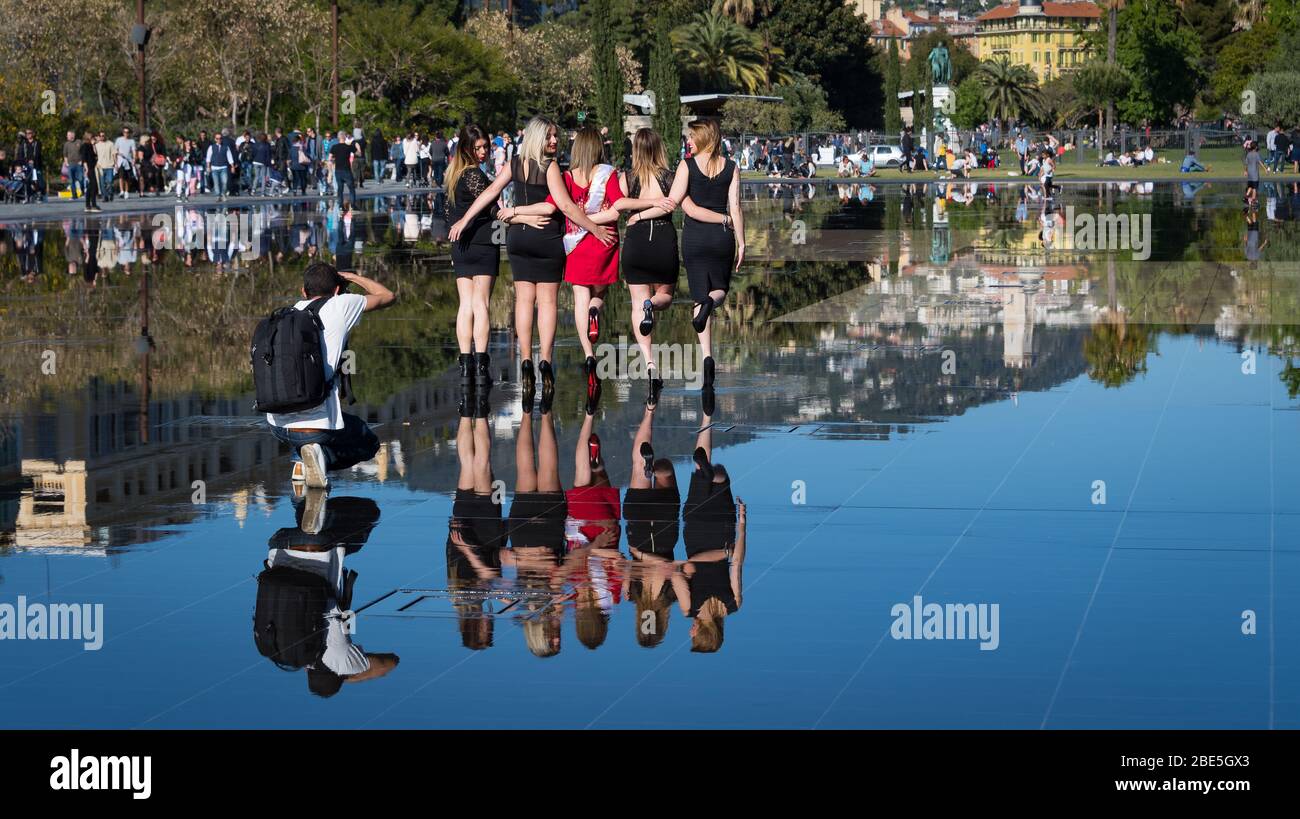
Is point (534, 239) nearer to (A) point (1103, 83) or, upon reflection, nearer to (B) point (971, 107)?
(A) point (1103, 83)

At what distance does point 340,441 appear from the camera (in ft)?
31.6

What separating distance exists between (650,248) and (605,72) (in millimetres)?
45473

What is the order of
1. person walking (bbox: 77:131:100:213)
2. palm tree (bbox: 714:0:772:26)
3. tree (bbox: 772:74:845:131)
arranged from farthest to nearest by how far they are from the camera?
palm tree (bbox: 714:0:772:26) < tree (bbox: 772:74:845:131) < person walking (bbox: 77:131:100:213)

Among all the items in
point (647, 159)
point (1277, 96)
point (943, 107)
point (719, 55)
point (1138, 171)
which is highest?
point (719, 55)

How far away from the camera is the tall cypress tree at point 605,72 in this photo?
56750mm

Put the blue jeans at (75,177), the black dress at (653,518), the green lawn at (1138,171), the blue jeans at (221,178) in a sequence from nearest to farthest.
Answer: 1. the black dress at (653,518)
2. the blue jeans at (75,177)
3. the blue jeans at (221,178)
4. the green lawn at (1138,171)

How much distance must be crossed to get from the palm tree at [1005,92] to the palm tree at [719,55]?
54.4ft

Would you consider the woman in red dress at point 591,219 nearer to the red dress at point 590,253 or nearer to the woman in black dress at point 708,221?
the red dress at point 590,253

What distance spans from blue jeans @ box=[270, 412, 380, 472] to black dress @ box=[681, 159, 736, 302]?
3581mm

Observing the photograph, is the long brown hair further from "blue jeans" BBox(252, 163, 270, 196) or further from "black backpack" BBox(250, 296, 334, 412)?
"blue jeans" BBox(252, 163, 270, 196)

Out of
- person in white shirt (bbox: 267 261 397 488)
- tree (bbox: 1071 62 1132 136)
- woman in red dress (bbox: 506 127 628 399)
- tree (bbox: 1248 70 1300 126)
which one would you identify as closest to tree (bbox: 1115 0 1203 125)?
tree (bbox: 1071 62 1132 136)

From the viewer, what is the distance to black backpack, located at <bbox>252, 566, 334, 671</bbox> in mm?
6348

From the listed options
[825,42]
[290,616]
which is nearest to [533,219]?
[290,616]

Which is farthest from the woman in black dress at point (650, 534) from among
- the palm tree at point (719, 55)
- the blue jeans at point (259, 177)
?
the palm tree at point (719, 55)
